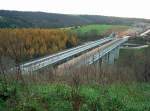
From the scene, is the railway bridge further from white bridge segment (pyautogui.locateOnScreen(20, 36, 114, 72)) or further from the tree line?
the tree line

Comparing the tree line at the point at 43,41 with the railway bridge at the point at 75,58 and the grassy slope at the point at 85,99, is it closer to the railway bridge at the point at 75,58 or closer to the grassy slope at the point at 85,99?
the railway bridge at the point at 75,58

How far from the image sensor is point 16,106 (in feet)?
A: 25.6

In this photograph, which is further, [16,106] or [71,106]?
[71,106]

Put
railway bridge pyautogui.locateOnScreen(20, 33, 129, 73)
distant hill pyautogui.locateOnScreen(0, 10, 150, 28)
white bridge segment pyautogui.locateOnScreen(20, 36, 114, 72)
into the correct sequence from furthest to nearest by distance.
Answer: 1. distant hill pyautogui.locateOnScreen(0, 10, 150, 28)
2. railway bridge pyautogui.locateOnScreen(20, 33, 129, 73)
3. white bridge segment pyautogui.locateOnScreen(20, 36, 114, 72)

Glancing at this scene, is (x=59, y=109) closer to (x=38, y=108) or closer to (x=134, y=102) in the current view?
(x=38, y=108)

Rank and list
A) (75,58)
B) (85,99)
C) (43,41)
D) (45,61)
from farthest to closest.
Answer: (43,41), (75,58), (45,61), (85,99)

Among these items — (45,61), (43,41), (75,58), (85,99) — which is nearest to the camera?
(85,99)

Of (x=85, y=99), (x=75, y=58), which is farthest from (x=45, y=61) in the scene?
(x=85, y=99)

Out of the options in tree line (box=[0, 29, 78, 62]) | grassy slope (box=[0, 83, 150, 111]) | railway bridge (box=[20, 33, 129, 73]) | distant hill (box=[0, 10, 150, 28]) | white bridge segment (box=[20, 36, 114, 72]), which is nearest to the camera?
grassy slope (box=[0, 83, 150, 111])

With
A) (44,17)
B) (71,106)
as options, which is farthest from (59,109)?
(44,17)

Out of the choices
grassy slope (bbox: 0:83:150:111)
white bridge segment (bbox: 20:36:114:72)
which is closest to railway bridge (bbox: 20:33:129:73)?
white bridge segment (bbox: 20:36:114:72)

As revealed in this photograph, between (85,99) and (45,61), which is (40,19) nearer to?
(45,61)

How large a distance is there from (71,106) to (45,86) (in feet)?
6.08

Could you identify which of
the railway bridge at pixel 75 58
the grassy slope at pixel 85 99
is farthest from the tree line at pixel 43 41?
the grassy slope at pixel 85 99
